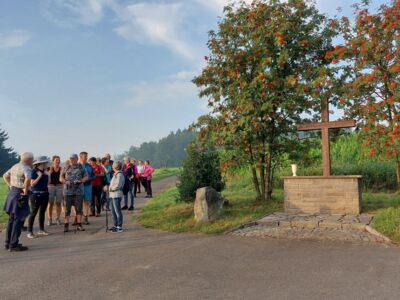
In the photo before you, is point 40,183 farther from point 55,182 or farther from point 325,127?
point 325,127

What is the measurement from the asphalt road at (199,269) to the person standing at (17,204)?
0.25m

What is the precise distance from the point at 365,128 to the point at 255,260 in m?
7.40

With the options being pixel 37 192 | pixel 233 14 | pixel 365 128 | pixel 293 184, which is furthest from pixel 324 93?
pixel 37 192

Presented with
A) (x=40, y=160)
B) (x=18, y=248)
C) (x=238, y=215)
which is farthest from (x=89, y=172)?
(x=238, y=215)

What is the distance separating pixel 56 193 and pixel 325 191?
7075 mm

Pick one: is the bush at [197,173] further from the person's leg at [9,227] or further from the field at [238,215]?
the person's leg at [9,227]

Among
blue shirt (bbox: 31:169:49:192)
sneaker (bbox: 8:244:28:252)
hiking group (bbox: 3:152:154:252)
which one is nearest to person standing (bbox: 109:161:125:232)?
hiking group (bbox: 3:152:154:252)

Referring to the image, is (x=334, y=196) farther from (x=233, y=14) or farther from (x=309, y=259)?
(x=233, y=14)

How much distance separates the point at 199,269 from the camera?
551 centimetres

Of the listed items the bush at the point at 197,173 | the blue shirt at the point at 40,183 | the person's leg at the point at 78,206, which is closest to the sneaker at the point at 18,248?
the blue shirt at the point at 40,183

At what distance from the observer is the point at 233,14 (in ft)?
37.0

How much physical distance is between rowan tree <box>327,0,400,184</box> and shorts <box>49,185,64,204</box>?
8464 mm

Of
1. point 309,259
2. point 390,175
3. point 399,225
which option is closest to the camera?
point 309,259

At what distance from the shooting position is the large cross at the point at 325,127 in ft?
32.8
